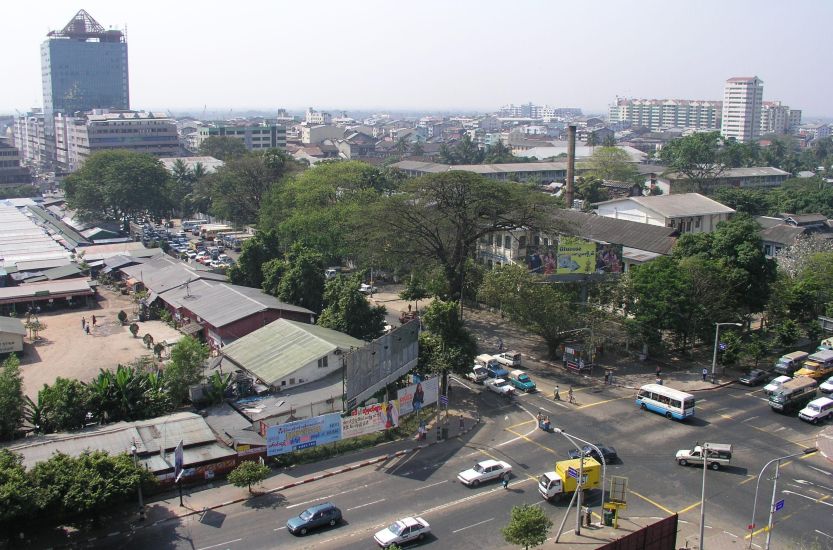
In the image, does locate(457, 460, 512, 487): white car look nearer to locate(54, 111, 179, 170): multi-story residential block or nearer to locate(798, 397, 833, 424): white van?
locate(798, 397, 833, 424): white van

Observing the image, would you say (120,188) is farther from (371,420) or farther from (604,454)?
(604,454)

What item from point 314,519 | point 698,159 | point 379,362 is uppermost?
point 698,159

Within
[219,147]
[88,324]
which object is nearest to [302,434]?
[88,324]

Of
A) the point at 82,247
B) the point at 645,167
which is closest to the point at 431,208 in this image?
the point at 82,247

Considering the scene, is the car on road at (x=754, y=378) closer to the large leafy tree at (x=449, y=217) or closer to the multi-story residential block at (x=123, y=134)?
the large leafy tree at (x=449, y=217)

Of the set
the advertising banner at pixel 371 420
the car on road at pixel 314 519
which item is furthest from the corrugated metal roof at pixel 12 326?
the car on road at pixel 314 519

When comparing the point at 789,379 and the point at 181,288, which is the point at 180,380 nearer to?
the point at 181,288
